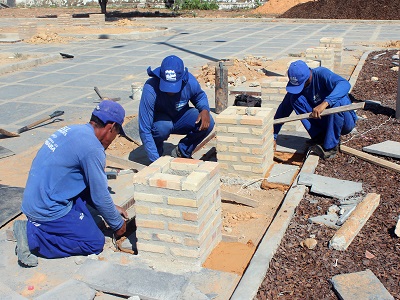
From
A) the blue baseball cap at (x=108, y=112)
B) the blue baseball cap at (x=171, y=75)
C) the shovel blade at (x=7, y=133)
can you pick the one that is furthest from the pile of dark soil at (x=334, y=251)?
the shovel blade at (x=7, y=133)

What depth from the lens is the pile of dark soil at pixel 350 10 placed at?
27.6 meters

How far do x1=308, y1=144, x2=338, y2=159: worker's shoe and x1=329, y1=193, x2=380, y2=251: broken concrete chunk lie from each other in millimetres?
1335

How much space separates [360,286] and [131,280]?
1.62m

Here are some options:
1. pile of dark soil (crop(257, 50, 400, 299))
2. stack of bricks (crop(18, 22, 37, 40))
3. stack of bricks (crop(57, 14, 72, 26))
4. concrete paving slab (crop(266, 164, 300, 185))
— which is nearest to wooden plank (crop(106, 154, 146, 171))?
concrete paving slab (crop(266, 164, 300, 185))

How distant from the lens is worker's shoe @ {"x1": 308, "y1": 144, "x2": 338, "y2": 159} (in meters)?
6.14

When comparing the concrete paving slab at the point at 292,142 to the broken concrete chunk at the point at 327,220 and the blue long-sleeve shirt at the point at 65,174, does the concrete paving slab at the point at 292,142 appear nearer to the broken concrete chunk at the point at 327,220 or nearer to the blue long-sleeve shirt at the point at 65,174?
the broken concrete chunk at the point at 327,220

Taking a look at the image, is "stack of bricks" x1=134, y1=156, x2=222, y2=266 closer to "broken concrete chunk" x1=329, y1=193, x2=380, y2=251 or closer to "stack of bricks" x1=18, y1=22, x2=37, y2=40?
"broken concrete chunk" x1=329, y1=193, x2=380, y2=251

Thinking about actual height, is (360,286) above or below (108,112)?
below

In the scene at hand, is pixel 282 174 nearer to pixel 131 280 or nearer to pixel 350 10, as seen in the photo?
pixel 131 280

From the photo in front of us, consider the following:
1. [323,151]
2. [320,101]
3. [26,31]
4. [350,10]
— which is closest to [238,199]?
[323,151]

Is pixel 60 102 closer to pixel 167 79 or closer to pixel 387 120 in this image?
pixel 167 79

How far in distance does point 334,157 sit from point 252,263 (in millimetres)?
2762

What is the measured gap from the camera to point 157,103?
585cm

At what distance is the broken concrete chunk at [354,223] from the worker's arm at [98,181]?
5.94ft
